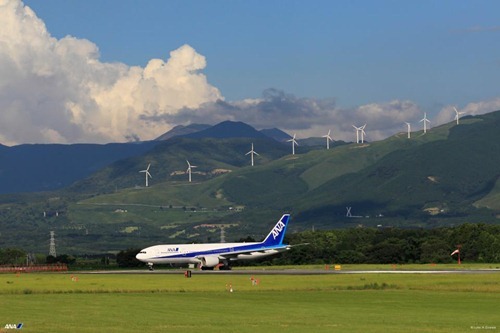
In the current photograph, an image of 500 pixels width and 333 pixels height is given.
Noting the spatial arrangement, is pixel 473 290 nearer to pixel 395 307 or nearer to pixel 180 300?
pixel 395 307

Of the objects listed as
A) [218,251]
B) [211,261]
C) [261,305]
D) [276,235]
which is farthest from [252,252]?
[261,305]

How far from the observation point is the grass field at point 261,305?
221 ft

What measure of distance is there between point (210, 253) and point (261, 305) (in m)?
98.4

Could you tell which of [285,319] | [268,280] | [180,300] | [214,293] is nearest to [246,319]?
[285,319]

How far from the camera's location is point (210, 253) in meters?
184

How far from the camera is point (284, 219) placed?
199 meters

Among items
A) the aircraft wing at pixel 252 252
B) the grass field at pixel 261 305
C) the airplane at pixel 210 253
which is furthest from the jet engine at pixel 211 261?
the grass field at pixel 261 305

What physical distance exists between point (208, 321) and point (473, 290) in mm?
45848

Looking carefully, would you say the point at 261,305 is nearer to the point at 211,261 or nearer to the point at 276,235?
the point at 211,261

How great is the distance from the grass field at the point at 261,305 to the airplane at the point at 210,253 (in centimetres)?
5386

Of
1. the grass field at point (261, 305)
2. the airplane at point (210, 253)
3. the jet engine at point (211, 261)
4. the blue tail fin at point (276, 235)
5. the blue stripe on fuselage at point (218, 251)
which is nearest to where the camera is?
the grass field at point (261, 305)

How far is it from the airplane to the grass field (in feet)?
177

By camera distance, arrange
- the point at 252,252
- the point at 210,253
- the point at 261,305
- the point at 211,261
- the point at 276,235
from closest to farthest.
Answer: the point at 261,305 → the point at 211,261 → the point at 210,253 → the point at 252,252 → the point at 276,235

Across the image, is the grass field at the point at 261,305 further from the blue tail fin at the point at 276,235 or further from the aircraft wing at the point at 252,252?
the blue tail fin at the point at 276,235
